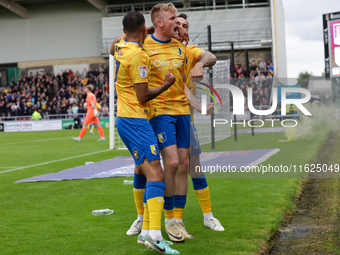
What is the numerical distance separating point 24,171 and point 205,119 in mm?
5416

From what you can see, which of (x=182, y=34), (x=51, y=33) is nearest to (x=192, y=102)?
(x=182, y=34)

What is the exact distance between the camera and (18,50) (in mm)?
45469

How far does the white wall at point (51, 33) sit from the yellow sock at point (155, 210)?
4117 centimetres

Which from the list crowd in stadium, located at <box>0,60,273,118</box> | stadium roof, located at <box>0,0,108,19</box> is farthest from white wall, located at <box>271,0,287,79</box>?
stadium roof, located at <box>0,0,108,19</box>

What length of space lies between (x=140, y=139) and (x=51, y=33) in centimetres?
4429

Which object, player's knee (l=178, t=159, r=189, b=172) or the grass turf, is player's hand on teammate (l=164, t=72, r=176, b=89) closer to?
player's knee (l=178, t=159, r=189, b=172)

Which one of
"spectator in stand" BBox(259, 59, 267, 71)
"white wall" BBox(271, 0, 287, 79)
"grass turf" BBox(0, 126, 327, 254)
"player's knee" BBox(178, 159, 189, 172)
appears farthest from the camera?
"white wall" BBox(271, 0, 287, 79)

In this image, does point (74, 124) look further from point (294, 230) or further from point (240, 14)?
point (294, 230)

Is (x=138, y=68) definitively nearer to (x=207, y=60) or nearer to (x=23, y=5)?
(x=207, y=60)

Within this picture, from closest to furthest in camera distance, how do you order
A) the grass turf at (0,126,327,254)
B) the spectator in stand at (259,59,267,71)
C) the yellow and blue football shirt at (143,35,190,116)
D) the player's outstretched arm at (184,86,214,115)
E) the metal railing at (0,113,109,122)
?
the grass turf at (0,126,327,254), the yellow and blue football shirt at (143,35,190,116), the player's outstretched arm at (184,86,214,115), the metal railing at (0,113,109,122), the spectator in stand at (259,59,267,71)

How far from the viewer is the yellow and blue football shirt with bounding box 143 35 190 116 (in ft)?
12.5

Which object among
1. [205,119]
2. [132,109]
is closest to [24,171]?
[205,119]

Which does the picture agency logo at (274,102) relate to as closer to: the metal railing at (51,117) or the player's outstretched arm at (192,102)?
the player's outstretched arm at (192,102)

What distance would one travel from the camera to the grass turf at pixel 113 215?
367 cm
